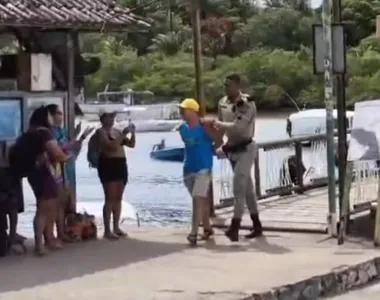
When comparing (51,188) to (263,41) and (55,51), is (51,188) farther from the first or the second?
(263,41)

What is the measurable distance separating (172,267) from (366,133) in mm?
3578

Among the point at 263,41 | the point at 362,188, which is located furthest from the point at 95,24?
the point at 263,41

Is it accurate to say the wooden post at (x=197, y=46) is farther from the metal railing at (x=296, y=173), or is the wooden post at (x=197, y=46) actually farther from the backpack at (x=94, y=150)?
the backpack at (x=94, y=150)

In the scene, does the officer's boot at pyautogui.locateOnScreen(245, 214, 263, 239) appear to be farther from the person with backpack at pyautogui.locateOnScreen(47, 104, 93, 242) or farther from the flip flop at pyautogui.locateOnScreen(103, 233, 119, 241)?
the person with backpack at pyautogui.locateOnScreen(47, 104, 93, 242)

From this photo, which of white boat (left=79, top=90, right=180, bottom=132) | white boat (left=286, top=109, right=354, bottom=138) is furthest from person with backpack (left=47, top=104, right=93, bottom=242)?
white boat (left=79, top=90, right=180, bottom=132)

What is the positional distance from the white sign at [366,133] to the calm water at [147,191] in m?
4.19

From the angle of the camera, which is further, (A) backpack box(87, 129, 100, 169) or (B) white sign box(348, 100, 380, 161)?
(B) white sign box(348, 100, 380, 161)

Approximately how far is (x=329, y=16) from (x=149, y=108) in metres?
42.5

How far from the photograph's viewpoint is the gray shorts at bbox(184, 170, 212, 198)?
14.0m

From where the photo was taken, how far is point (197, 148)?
552 inches

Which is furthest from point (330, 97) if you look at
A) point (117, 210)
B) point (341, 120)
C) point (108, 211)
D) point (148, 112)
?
point (148, 112)

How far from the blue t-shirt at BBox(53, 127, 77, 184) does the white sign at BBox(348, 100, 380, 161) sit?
3.42 m

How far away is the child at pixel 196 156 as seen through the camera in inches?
551

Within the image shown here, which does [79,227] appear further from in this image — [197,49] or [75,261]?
[197,49]
